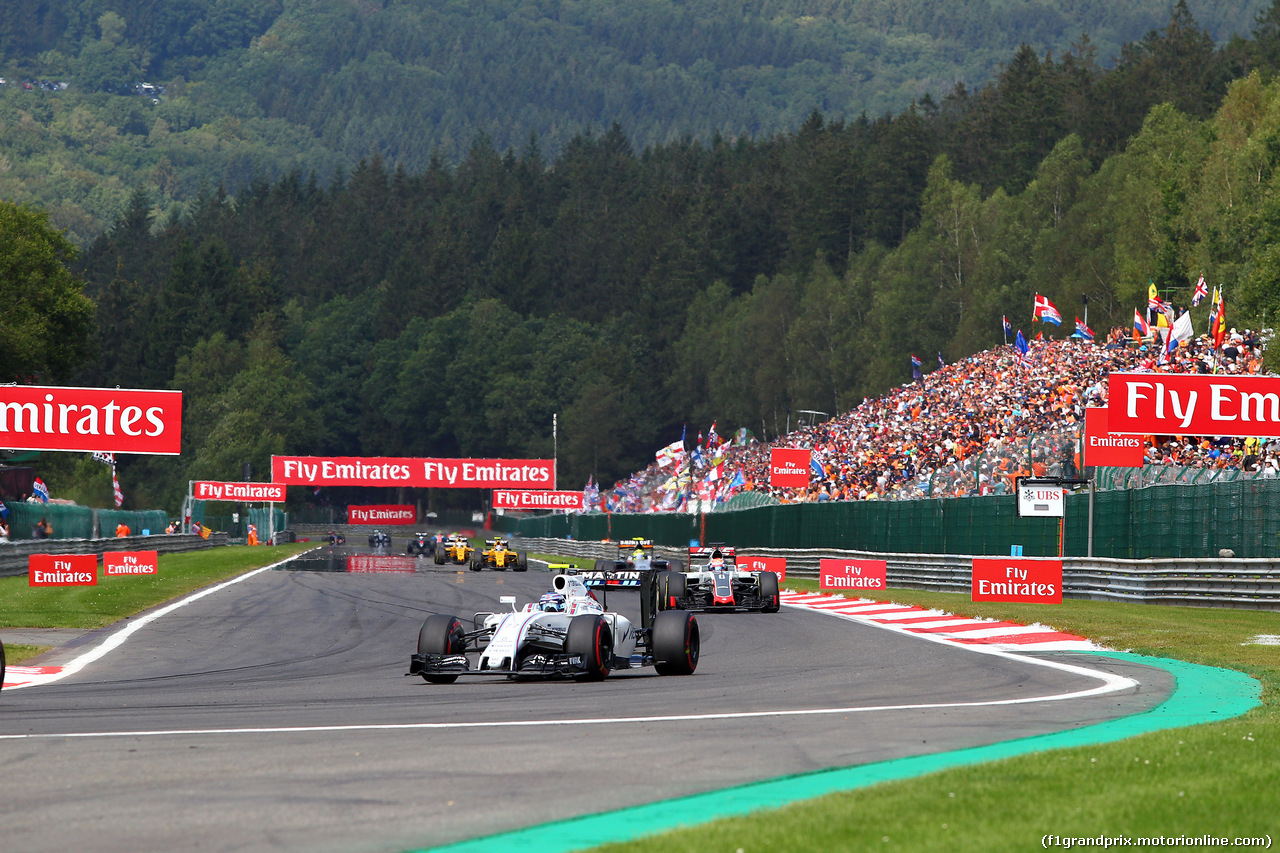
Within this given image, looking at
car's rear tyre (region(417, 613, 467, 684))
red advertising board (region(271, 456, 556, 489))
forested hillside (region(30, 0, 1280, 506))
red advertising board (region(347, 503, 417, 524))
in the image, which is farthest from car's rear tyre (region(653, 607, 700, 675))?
red advertising board (region(347, 503, 417, 524))

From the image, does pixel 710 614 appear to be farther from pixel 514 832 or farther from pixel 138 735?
pixel 514 832

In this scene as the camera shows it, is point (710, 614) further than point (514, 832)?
Yes

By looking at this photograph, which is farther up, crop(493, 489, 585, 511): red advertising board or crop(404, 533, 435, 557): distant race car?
crop(493, 489, 585, 511): red advertising board

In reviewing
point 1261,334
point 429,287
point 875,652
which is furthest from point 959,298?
point 429,287

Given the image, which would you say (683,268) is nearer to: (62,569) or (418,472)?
(418,472)

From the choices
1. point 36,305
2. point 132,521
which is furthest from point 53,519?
point 36,305

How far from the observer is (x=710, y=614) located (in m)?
26.9

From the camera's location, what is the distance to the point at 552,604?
16047 millimetres

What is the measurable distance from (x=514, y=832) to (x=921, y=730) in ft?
14.0

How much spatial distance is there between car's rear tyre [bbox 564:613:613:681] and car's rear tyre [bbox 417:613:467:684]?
43.4 inches

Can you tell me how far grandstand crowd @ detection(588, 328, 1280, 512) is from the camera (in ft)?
118

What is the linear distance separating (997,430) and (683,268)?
9272cm

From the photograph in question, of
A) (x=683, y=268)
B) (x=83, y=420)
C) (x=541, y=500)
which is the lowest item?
(x=541, y=500)

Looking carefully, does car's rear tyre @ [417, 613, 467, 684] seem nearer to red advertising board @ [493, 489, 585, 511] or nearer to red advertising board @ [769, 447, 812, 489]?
red advertising board @ [769, 447, 812, 489]
